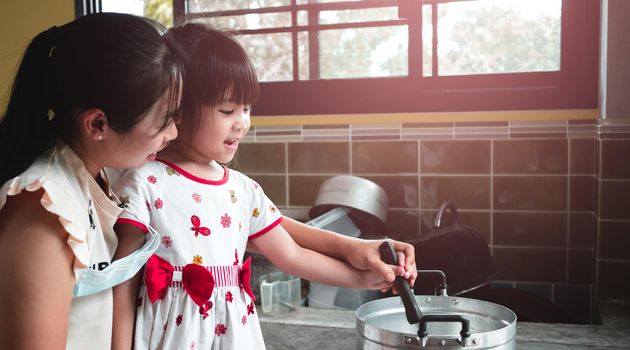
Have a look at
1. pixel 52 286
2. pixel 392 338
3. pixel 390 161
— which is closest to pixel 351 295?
pixel 390 161

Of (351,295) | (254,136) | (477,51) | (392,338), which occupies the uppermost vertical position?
(477,51)

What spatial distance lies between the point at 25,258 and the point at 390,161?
214 cm

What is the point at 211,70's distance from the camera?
116cm

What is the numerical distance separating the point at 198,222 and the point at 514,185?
5.99ft

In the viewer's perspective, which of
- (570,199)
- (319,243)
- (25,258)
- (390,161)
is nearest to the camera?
(25,258)

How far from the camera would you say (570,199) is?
8.71ft

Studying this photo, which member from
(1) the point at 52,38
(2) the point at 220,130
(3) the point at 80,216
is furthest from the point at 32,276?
(2) the point at 220,130

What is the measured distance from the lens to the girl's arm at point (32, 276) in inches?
31.9

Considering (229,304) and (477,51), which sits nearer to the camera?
(229,304)

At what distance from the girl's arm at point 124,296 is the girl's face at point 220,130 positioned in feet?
0.65

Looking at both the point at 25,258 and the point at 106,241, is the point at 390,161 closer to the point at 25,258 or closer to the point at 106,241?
the point at 106,241

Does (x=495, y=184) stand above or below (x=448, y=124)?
below

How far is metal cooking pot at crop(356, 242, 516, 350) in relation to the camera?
3.43 feet

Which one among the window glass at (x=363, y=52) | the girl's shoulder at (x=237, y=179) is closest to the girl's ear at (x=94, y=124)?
the girl's shoulder at (x=237, y=179)
